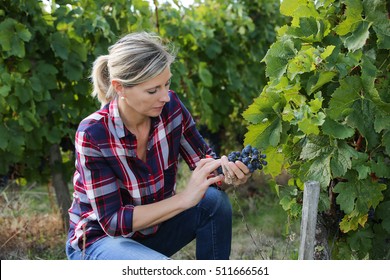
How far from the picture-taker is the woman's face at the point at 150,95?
2656mm

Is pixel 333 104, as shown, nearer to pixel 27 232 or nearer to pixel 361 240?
pixel 361 240

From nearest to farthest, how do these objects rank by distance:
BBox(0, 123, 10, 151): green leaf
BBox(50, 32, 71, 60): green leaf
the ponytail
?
the ponytail
BBox(0, 123, 10, 151): green leaf
BBox(50, 32, 71, 60): green leaf

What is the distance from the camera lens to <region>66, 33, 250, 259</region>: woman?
264cm

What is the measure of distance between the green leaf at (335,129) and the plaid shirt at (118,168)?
71cm

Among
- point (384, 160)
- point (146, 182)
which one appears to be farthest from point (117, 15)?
point (384, 160)

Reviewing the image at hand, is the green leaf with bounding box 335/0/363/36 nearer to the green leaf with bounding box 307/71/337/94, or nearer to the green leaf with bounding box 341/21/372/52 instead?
the green leaf with bounding box 341/21/372/52

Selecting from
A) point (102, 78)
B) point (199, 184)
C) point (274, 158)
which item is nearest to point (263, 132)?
point (274, 158)

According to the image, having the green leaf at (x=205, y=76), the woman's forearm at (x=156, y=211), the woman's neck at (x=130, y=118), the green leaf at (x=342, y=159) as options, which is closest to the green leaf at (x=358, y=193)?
the green leaf at (x=342, y=159)

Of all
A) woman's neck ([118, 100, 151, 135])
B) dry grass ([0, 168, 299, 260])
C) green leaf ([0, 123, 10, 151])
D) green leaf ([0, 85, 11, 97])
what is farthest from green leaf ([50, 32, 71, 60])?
woman's neck ([118, 100, 151, 135])

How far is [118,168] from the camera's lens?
8.89ft

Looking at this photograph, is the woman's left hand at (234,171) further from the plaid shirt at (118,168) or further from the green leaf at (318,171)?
the plaid shirt at (118,168)

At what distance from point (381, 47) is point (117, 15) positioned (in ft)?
7.32

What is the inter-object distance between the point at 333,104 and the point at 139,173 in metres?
0.79

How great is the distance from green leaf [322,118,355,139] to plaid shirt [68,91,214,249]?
707 millimetres
